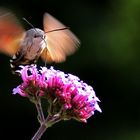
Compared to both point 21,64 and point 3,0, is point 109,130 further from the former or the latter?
point 21,64

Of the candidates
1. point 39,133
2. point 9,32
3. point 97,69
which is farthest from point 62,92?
point 97,69

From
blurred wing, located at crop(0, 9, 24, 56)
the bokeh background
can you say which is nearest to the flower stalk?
blurred wing, located at crop(0, 9, 24, 56)

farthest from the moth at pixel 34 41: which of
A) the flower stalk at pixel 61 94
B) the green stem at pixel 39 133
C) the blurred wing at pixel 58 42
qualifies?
the green stem at pixel 39 133

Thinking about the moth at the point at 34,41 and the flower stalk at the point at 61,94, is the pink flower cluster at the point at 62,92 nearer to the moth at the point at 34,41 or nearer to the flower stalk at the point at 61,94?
the flower stalk at the point at 61,94

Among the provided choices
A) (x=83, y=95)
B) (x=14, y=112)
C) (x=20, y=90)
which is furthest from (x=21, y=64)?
(x=14, y=112)

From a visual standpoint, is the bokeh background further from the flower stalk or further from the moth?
the flower stalk
